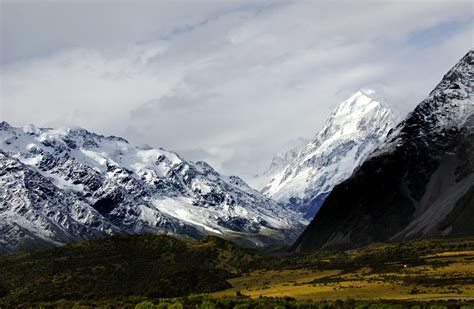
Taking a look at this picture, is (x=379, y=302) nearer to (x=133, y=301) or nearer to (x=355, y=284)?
(x=355, y=284)

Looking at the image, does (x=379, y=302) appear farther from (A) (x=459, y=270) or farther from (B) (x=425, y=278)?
(A) (x=459, y=270)

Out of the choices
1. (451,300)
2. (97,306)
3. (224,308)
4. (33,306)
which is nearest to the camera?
(451,300)

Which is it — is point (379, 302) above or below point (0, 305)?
below

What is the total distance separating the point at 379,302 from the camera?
470ft

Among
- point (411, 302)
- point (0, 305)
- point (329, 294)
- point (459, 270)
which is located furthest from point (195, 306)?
point (459, 270)

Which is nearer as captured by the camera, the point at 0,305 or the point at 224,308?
the point at 224,308

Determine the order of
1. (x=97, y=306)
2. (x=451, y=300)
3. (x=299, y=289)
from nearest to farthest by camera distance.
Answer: (x=451, y=300), (x=97, y=306), (x=299, y=289)

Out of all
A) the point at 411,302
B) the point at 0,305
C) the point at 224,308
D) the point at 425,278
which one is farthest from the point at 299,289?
the point at 0,305

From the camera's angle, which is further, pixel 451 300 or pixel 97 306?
pixel 97 306

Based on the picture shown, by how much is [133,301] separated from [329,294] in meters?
48.9

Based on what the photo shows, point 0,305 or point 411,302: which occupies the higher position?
point 0,305

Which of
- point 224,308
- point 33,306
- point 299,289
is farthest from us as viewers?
point 299,289

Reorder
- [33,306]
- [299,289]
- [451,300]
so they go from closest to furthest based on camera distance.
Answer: [451,300]
[33,306]
[299,289]

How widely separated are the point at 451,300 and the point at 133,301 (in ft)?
264
